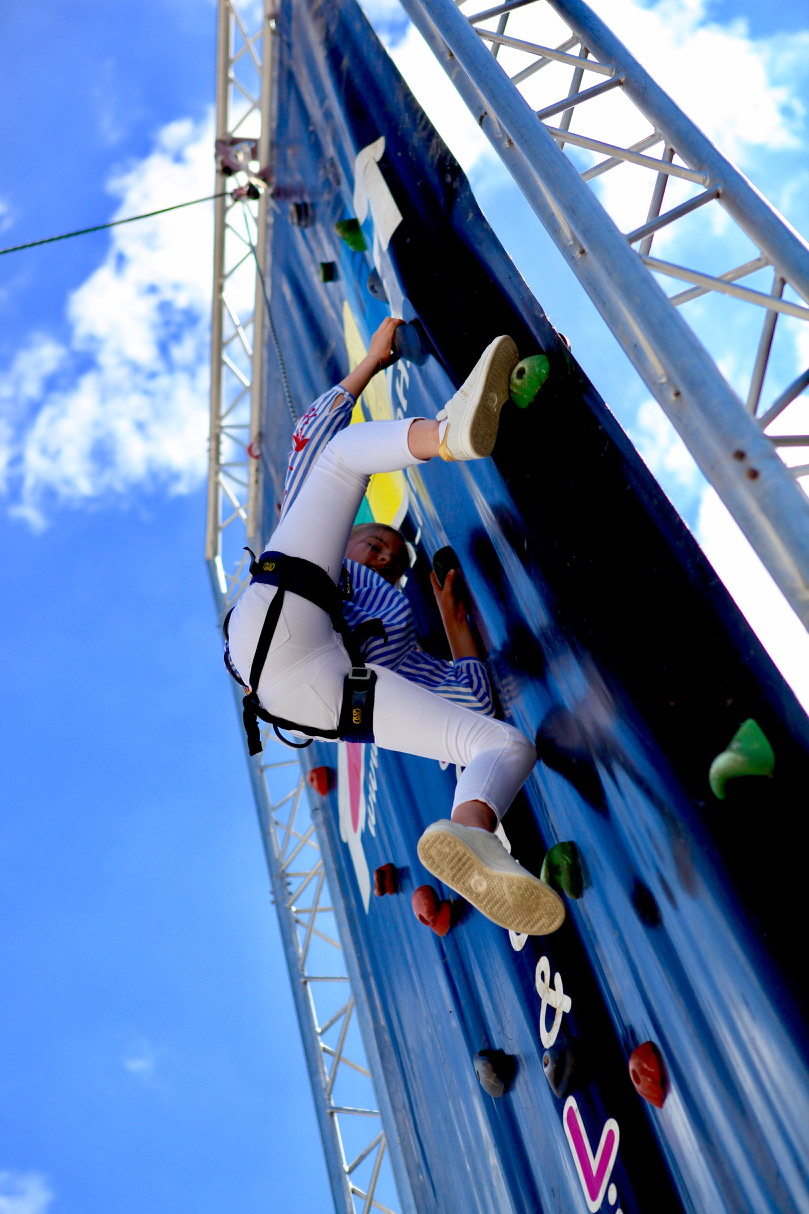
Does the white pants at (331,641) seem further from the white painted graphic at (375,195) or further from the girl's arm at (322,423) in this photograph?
the white painted graphic at (375,195)

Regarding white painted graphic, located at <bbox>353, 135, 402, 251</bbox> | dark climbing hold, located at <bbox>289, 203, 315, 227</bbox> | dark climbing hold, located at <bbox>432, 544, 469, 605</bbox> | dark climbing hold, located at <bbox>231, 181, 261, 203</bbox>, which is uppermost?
dark climbing hold, located at <bbox>231, 181, 261, 203</bbox>

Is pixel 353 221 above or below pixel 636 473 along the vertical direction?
above

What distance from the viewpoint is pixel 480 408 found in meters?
1.90

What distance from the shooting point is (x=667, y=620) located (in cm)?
162

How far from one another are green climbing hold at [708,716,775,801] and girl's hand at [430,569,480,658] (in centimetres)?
101

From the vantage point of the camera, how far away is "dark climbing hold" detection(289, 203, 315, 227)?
3923 mm

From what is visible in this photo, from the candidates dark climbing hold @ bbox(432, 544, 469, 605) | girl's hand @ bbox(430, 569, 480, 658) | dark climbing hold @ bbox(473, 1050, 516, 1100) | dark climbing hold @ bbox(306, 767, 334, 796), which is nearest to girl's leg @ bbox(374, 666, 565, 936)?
girl's hand @ bbox(430, 569, 480, 658)

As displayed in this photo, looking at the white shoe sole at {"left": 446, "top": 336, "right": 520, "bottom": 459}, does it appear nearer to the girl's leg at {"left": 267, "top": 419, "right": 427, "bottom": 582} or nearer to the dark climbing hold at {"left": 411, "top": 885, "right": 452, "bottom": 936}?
the girl's leg at {"left": 267, "top": 419, "right": 427, "bottom": 582}

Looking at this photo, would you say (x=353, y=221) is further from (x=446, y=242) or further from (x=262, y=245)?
(x=262, y=245)

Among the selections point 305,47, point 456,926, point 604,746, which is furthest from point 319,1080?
point 305,47

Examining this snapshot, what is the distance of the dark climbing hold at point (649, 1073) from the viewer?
157 centimetres

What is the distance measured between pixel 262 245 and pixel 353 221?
1.63m

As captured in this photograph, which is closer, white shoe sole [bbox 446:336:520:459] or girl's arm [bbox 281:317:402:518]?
white shoe sole [bbox 446:336:520:459]

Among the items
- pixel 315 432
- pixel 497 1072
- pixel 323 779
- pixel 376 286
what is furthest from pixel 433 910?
pixel 376 286
